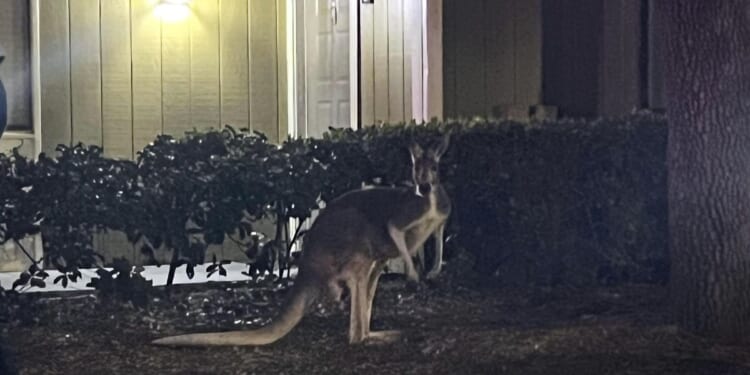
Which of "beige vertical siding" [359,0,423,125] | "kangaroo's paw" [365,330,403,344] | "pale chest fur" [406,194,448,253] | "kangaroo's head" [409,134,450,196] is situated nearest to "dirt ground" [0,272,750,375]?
"kangaroo's paw" [365,330,403,344]

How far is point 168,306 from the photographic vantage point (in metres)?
8.79

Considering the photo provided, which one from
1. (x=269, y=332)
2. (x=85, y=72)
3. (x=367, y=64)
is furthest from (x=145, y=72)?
(x=269, y=332)

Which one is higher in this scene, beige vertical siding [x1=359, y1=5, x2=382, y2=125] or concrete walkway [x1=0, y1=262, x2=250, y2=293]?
beige vertical siding [x1=359, y1=5, x2=382, y2=125]

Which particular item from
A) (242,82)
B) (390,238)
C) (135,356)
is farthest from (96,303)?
(242,82)

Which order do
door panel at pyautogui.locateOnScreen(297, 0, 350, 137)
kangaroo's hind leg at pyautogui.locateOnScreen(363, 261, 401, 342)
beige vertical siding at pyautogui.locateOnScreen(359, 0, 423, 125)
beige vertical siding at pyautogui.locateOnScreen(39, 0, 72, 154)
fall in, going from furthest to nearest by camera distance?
1. door panel at pyautogui.locateOnScreen(297, 0, 350, 137)
2. beige vertical siding at pyautogui.locateOnScreen(39, 0, 72, 154)
3. beige vertical siding at pyautogui.locateOnScreen(359, 0, 423, 125)
4. kangaroo's hind leg at pyautogui.locateOnScreen(363, 261, 401, 342)

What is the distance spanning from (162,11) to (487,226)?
3646 mm

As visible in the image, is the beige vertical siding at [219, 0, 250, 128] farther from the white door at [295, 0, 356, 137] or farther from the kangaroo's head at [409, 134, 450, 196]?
the kangaroo's head at [409, 134, 450, 196]

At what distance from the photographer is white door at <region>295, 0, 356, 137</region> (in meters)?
11.4

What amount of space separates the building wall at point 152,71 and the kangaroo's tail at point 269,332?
4.12 m

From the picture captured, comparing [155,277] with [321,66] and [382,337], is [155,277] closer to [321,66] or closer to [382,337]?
[321,66]

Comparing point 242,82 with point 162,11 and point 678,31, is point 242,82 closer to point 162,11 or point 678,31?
point 162,11

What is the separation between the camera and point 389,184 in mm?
9211

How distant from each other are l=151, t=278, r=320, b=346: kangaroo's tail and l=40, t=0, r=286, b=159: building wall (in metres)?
4.12

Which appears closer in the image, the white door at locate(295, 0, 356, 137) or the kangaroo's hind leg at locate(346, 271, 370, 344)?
the kangaroo's hind leg at locate(346, 271, 370, 344)
